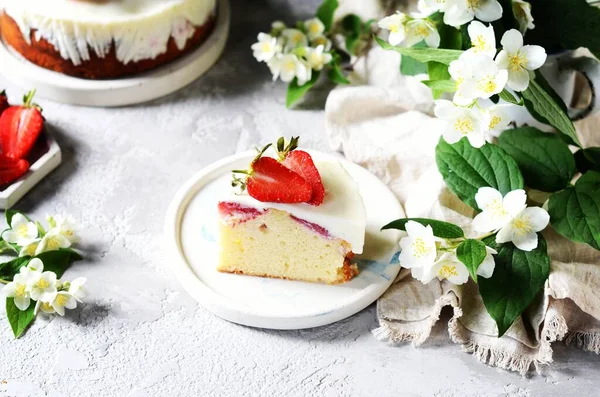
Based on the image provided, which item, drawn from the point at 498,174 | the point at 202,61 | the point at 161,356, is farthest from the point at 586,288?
the point at 202,61

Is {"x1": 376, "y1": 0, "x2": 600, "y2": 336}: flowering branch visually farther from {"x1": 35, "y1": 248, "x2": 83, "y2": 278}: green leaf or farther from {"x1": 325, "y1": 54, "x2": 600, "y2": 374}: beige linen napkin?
{"x1": 35, "y1": 248, "x2": 83, "y2": 278}: green leaf

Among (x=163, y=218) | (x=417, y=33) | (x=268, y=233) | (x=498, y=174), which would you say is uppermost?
(x=417, y=33)

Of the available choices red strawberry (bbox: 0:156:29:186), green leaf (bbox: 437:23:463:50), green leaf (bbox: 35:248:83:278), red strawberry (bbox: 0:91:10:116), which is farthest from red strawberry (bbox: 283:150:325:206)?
red strawberry (bbox: 0:91:10:116)

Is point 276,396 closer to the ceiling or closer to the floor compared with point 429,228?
closer to the floor

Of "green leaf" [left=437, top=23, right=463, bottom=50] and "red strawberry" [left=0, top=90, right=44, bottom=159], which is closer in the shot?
"green leaf" [left=437, top=23, right=463, bottom=50]

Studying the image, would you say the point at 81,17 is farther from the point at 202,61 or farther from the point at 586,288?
the point at 586,288

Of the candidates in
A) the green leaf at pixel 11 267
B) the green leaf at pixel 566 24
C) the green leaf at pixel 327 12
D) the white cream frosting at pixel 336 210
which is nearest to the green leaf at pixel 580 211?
the green leaf at pixel 566 24
